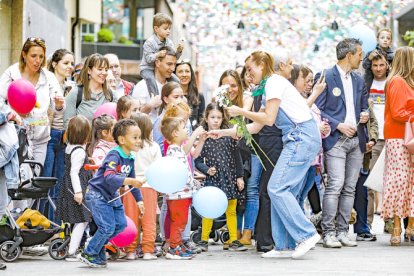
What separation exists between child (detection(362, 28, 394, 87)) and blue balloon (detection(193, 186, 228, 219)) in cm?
359

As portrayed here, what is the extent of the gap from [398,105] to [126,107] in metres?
3.13

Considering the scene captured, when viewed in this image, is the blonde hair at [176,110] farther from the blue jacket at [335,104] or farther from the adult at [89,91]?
the blue jacket at [335,104]

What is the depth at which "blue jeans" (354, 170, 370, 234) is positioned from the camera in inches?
526

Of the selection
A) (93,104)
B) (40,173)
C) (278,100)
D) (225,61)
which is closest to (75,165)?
(40,173)

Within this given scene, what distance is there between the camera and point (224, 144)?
41.4 ft

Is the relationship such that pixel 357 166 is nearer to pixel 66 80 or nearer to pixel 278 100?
pixel 278 100

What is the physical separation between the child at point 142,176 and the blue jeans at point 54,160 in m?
1.49

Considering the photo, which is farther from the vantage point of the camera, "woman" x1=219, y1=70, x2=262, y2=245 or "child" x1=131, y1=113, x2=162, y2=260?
"woman" x1=219, y1=70, x2=262, y2=245

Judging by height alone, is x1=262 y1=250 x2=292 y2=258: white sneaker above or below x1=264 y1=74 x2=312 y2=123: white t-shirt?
below

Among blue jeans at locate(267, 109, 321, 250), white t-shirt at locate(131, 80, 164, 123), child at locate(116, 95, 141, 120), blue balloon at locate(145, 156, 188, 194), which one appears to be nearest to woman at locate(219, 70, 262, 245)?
white t-shirt at locate(131, 80, 164, 123)

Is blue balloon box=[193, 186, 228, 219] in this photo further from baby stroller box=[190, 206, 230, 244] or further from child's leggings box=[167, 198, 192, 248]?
baby stroller box=[190, 206, 230, 244]

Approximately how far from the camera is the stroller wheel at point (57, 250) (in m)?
11.2

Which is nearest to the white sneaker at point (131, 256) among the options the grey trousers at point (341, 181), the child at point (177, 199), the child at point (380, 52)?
the child at point (177, 199)

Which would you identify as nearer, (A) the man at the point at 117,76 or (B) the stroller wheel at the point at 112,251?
(B) the stroller wheel at the point at 112,251
